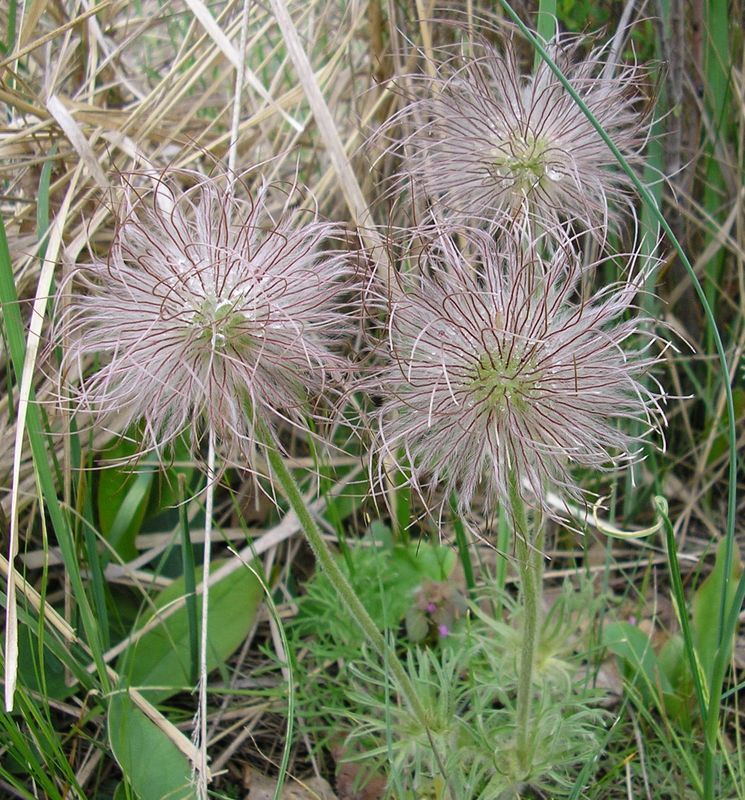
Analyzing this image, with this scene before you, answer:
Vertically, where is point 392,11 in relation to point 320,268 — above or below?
above

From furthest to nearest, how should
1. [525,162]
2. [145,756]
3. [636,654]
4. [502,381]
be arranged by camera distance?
[636,654] < [145,756] < [525,162] < [502,381]

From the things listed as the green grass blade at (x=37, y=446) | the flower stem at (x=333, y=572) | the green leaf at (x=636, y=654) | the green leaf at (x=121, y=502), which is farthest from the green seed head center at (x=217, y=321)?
the green leaf at (x=636, y=654)

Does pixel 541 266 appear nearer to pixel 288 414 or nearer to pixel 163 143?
pixel 288 414

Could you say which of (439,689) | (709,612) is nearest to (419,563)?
(439,689)

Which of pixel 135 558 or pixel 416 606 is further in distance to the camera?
pixel 135 558

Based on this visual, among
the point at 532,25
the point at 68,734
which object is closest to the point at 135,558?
Answer: the point at 68,734

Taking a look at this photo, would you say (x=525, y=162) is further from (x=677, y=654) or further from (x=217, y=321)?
(x=677, y=654)

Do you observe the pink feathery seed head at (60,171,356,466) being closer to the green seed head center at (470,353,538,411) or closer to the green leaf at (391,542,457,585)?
the green seed head center at (470,353,538,411)
